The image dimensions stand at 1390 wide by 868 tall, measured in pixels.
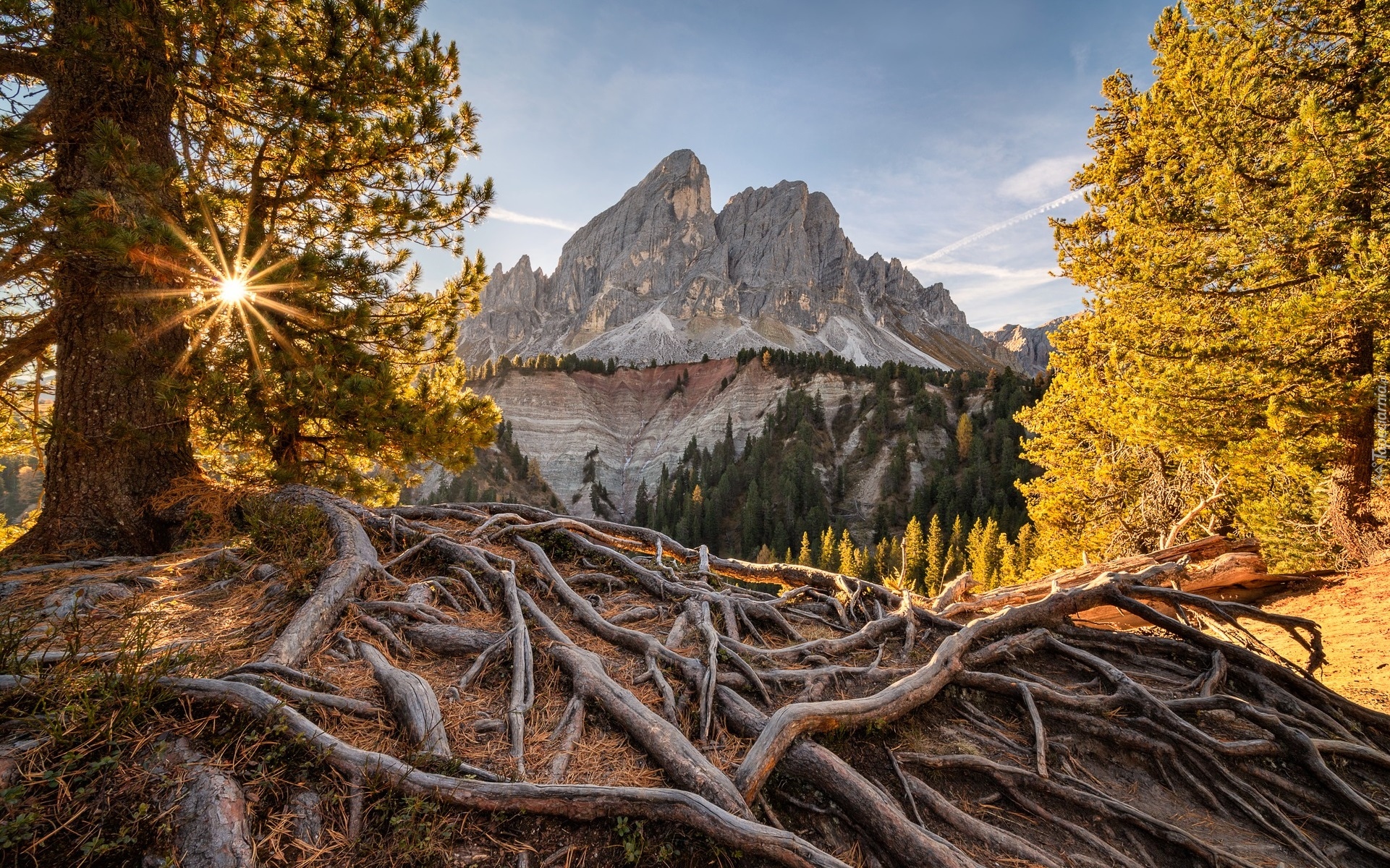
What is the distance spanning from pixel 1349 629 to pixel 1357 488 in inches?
159

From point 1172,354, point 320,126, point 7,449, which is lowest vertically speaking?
point 7,449

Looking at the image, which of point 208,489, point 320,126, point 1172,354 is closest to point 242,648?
point 208,489

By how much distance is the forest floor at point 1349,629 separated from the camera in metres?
5.21

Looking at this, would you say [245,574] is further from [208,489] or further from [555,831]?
[555,831]

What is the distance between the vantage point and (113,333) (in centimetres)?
512

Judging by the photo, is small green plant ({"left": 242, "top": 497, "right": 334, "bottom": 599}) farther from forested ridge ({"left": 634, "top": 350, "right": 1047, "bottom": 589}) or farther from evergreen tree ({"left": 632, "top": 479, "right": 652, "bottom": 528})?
evergreen tree ({"left": 632, "top": 479, "right": 652, "bottom": 528})

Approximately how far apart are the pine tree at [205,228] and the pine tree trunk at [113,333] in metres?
0.02

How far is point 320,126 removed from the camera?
5801 millimetres

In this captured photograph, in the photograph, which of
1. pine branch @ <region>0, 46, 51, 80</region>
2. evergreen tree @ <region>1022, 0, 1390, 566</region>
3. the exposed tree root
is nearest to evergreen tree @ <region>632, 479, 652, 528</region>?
evergreen tree @ <region>1022, 0, 1390, 566</region>

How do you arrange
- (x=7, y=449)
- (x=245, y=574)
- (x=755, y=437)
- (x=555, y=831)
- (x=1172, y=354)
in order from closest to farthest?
(x=555, y=831)
(x=245, y=574)
(x=7, y=449)
(x=1172, y=354)
(x=755, y=437)

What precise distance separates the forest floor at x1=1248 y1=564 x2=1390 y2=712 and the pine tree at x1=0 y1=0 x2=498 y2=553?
10834 mm

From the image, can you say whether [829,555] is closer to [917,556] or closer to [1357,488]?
[917,556]

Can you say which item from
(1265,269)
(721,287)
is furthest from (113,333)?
(721,287)

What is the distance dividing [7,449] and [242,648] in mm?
8797
